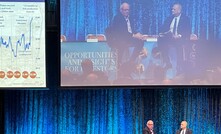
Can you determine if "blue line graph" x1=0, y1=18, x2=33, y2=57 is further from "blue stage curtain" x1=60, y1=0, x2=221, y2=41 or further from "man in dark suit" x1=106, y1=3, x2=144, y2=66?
"man in dark suit" x1=106, y1=3, x2=144, y2=66

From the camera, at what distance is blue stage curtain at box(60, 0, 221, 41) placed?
4.95 meters

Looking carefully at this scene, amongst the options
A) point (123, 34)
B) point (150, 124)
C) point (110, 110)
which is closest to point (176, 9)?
point (123, 34)

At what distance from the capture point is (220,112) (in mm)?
5461

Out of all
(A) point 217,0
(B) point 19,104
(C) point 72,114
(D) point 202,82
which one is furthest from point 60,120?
(A) point 217,0

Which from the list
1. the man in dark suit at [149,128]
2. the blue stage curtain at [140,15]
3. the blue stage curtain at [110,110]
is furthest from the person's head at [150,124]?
the blue stage curtain at [140,15]

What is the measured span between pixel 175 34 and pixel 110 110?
130 cm

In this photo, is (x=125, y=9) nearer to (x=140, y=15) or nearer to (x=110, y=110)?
(x=140, y=15)

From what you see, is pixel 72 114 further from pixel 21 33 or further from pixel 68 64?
pixel 21 33

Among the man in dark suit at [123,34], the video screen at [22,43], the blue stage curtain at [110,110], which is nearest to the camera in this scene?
the video screen at [22,43]

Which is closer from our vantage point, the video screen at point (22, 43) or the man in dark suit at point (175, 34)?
the video screen at point (22, 43)

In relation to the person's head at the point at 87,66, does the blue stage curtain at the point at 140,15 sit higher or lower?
higher

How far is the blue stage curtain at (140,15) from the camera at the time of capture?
16.2 ft

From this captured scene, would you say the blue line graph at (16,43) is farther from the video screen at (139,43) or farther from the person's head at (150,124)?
the person's head at (150,124)

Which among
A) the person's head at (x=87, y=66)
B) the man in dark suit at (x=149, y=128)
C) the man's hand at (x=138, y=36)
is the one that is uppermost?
the man's hand at (x=138, y=36)
